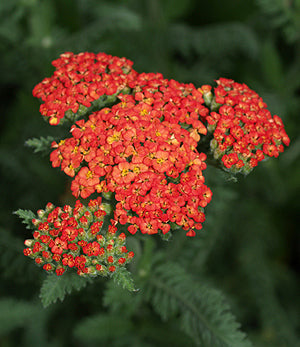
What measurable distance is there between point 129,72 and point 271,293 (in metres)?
2.32

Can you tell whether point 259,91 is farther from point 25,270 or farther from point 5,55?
point 25,270

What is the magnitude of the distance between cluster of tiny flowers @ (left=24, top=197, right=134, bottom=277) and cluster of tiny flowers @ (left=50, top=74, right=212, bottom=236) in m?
0.09

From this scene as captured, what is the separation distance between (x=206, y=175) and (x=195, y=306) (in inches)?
39.0

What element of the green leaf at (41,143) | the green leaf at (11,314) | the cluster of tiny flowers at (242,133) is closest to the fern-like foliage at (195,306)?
the cluster of tiny flowers at (242,133)

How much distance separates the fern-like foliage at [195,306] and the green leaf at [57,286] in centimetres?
63

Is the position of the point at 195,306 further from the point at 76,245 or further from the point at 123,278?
the point at 76,245

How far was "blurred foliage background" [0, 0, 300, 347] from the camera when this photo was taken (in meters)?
3.12

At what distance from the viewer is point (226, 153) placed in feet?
6.12

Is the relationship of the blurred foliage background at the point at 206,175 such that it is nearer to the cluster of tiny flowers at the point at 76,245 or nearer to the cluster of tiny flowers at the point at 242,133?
the cluster of tiny flowers at the point at 242,133

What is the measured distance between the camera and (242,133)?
5.99 ft

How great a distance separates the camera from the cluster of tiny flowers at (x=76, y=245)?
62.7 inches

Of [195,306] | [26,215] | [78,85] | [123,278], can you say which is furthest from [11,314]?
[78,85]

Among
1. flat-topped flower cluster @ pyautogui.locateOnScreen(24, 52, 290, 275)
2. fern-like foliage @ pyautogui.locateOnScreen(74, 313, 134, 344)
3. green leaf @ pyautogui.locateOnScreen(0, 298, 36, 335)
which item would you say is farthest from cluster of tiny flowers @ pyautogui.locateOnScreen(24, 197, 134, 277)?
green leaf @ pyautogui.locateOnScreen(0, 298, 36, 335)

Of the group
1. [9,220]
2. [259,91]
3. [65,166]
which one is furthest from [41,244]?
[259,91]
